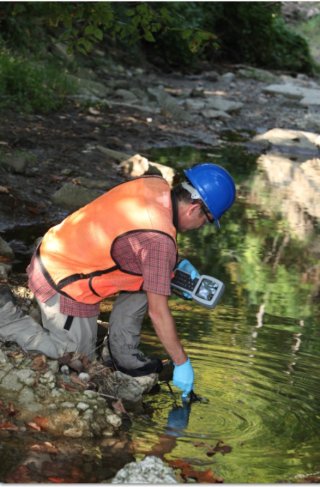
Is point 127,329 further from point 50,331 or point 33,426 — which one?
point 33,426

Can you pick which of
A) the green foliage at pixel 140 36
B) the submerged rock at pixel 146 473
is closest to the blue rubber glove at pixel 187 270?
the submerged rock at pixel 146 473

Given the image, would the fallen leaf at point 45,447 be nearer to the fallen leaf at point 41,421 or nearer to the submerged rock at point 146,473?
the fallen leaf at point 41,421

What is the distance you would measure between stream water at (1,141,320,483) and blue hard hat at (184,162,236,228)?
3.50 ft

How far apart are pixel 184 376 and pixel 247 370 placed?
857 mm

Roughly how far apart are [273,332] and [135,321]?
1.55 m

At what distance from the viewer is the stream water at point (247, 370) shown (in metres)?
4.90

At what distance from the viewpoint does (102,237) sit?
5.34m

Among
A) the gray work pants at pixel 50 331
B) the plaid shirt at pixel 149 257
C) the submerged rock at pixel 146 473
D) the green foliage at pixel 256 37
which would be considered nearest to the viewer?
the submerged rock at pixel 146 473

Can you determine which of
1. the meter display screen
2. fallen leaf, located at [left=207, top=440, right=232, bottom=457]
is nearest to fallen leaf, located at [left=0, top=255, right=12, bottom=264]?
the meter display screen

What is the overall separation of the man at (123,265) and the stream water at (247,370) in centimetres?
32

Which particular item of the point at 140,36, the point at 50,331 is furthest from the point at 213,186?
the point at 140,36

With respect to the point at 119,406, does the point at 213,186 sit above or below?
above

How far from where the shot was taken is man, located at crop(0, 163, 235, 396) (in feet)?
17.0

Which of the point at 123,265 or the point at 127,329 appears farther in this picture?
the point at 127,329
